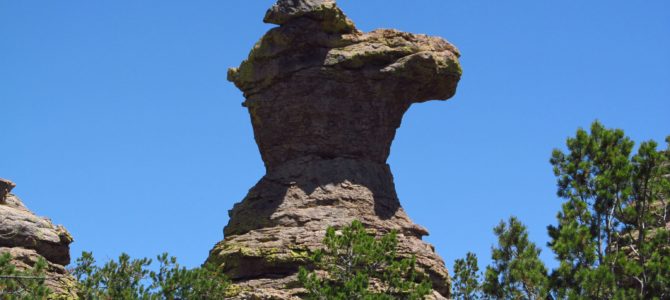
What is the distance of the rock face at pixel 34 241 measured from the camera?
53.2m

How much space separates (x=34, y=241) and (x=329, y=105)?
15235 mm

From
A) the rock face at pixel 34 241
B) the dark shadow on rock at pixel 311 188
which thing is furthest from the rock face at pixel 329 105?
the rock face at pixel 34 241

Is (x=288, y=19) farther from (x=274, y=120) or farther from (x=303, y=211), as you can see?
(x=303, y=211)

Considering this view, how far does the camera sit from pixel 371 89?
2264 inches

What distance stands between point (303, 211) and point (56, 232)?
1197 cm

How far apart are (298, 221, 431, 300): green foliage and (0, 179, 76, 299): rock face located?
40.8 feet

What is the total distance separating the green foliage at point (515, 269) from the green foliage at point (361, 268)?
3.62m

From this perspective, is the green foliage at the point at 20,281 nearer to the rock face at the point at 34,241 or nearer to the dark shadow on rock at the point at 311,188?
the rock face at the point at 34,241

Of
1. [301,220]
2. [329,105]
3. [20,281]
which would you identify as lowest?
[20,281]

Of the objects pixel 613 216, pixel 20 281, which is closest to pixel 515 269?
pixel 613 216

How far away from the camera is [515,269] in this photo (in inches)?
1845

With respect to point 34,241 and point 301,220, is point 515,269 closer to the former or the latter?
point 301,220

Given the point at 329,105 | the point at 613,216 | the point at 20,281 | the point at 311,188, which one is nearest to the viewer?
the point at 20,281

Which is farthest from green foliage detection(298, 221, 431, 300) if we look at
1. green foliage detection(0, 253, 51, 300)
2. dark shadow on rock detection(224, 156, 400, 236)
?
green foliage detection(0, 253, 51, 300)
